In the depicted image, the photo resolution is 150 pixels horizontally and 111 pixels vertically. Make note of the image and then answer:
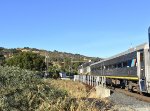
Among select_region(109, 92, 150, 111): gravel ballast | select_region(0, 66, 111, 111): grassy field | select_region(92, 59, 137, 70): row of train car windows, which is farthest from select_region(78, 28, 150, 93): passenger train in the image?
select_region(0, 66, 111, 111): grassy field

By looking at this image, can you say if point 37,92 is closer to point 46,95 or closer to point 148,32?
point 46,95

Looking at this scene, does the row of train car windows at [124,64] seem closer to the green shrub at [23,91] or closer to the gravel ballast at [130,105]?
the gravel ballast at [130,105]

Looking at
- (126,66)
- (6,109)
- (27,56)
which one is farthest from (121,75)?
(27,56)

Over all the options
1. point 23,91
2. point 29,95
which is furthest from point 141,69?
point 29,95

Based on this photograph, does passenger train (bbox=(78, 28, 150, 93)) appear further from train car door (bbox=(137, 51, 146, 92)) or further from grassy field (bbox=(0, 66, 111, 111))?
grassy field (bbox=(0, 66, 111, 111))

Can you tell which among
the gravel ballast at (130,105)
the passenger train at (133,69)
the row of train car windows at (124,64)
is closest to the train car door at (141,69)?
the passenger train at (133,69)

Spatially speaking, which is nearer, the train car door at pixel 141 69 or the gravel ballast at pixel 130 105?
the gravel ballast at pixel 130 105

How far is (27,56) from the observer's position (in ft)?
288

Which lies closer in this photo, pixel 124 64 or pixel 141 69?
pixel 141 69

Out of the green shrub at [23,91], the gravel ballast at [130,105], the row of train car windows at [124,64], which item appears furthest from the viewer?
the row of train car windows at [124,64]

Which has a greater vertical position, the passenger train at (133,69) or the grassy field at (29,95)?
the passenger train at (133,69)

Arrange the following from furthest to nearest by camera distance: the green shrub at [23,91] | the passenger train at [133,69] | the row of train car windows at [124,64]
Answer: the row of train car windows at [124,64] < the passenger train at [133,69] < the green shrub at [23,91]

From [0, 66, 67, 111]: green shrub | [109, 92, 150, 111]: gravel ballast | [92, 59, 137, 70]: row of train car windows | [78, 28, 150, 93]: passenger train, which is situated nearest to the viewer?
[0, 66, 67, 111]: green shrub

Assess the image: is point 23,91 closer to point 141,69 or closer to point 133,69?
point 141,69
